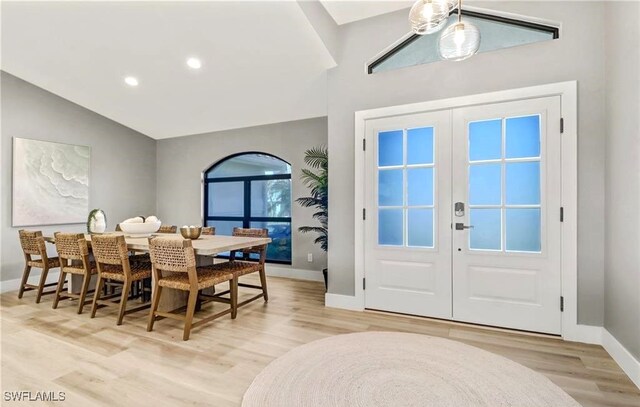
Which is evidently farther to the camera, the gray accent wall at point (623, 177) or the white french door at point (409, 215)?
the white french door at point (409, 215)

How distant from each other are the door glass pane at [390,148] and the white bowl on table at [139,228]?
2756mm

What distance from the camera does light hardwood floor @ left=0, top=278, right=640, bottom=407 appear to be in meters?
1.88

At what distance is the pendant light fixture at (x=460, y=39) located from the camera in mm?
1664

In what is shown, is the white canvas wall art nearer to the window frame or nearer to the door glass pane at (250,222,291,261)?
the door glass pane at (250,222,291,261)

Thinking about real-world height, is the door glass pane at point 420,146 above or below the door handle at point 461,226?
above

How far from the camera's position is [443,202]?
118 inches

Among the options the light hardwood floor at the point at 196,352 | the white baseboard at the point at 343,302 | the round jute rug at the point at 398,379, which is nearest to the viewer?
the round jute rug at the point at 398,379

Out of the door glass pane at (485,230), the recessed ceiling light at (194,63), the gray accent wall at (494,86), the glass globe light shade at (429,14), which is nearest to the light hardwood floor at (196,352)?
the gray accent wall at (494,86)

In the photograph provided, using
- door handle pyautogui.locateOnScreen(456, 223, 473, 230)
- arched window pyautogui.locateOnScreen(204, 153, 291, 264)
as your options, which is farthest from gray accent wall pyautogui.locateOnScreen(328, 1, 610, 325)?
arched window pyautogui.locateOnScreen(204, 153, 291, 264)

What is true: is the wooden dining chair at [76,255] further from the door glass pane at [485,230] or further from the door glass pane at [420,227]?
the door glass pane at [485,230]

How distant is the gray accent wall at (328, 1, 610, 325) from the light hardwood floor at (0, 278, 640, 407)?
0.55m

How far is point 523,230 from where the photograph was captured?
2734 millimetres

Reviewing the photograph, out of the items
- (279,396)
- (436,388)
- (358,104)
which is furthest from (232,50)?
(436,388)

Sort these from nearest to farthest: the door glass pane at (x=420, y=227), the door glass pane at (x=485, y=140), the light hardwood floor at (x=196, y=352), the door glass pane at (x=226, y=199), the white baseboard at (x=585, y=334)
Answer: the light hardwood floor at (x=196, y=352)
the white baseboard at (x=585, y=334)
the door glass pane at (x=485, y=140)
the door glass pane at (x=420, y=227)
the door glass pane at (x=226, y=199)
